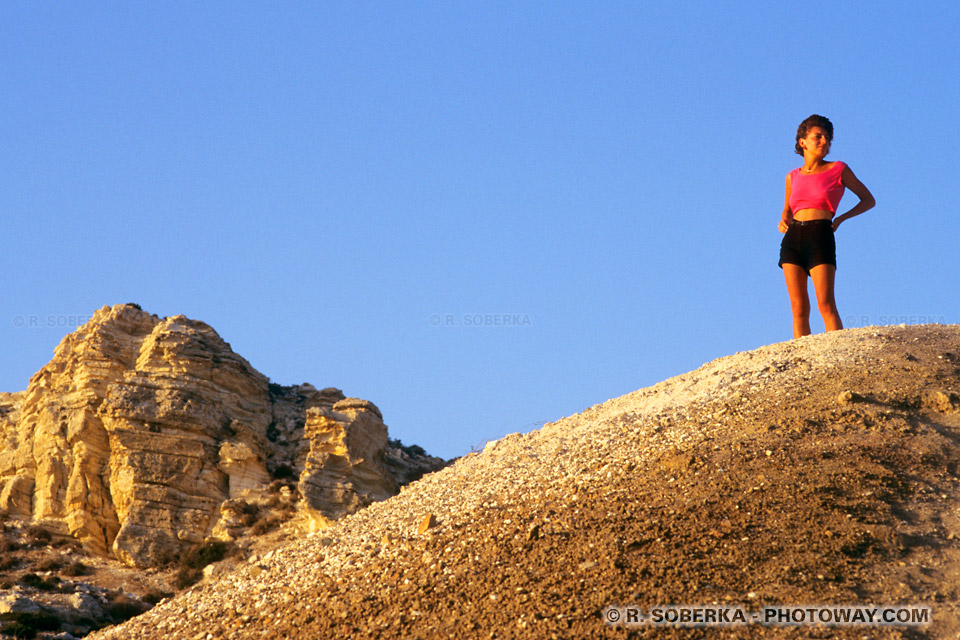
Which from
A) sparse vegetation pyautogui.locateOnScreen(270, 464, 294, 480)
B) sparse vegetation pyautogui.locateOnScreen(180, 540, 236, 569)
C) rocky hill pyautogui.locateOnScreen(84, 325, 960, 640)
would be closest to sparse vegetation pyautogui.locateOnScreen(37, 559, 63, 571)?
sparse vegetation pyautogui.locateOnScreen(180, 540, 236, 569)

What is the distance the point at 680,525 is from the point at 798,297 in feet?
16.5

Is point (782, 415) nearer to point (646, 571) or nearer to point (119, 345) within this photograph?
point (646, 571)

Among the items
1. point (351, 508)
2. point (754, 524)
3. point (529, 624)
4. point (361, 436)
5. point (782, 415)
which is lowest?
point (529, 624)

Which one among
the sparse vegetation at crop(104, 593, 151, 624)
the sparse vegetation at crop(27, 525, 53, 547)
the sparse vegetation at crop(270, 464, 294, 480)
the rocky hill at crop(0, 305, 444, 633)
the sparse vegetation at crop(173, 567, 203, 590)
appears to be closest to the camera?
the sparse vegetation at crop(104, 593, 151, 624)

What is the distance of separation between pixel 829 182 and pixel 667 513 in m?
5.25

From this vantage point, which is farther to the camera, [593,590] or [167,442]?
[167,442]

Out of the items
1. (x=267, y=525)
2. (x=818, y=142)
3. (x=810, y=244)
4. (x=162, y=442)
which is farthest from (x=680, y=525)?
(x=162, y=442)

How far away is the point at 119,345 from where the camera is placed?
32250mm

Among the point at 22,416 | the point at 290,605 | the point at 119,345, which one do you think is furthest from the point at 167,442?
the point at 290,605

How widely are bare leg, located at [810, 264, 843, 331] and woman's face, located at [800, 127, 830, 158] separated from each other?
4.67ft

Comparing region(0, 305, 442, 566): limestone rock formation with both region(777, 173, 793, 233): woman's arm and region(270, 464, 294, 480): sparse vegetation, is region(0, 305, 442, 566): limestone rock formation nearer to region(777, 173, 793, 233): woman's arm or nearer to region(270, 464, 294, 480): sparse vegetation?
region(270, 464, 294, 480): sparse vegetation

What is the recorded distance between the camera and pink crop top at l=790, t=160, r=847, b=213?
504 inches

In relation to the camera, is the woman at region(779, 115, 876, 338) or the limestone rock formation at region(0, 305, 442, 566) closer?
the woman at region(779, 115, 876, 338)

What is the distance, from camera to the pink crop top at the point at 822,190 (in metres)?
12.8
